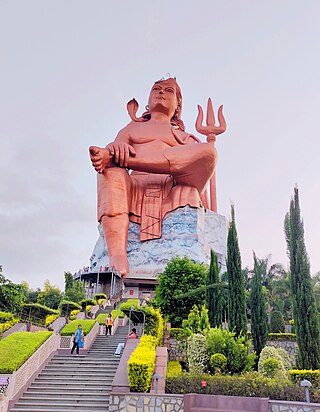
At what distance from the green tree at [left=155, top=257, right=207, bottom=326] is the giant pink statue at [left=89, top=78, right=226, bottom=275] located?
9.67m

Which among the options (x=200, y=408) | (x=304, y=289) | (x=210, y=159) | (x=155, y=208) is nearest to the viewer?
(x=200, y=408)

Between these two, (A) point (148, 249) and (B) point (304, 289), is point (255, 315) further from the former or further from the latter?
(A) point (148, 249)

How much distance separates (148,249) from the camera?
32.0 m

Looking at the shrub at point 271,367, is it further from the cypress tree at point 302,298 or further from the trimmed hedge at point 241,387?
the trimmed hedge at point 241,387

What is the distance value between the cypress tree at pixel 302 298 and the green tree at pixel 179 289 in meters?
6.19

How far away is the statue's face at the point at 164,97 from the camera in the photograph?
35.4m

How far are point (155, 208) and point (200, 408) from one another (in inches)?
953

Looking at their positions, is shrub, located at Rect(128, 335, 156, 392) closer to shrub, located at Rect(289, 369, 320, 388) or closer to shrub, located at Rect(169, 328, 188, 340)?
shrub, located at Rect(289, 369, 320, 388)

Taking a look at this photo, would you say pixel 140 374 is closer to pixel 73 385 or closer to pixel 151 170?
pixel 73 385

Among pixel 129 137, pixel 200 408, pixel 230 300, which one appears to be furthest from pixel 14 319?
pixel 129 137

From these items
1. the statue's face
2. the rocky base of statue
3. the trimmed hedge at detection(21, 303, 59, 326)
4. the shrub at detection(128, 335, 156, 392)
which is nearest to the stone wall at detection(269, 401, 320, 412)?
the shrub at detection(128, 335, 156, 392)

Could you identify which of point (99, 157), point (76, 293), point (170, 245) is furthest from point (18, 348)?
point (76, 293)

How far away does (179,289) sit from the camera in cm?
1966

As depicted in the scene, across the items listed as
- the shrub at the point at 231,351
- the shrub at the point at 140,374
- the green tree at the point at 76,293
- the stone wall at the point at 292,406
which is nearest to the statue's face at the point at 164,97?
the green tree at the point at 76,293
